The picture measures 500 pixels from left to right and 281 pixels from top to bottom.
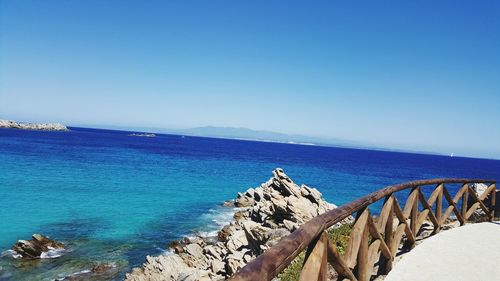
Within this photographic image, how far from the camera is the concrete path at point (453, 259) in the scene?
734 cm

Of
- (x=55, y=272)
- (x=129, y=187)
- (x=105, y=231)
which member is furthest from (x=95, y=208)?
(x=55, y=272)

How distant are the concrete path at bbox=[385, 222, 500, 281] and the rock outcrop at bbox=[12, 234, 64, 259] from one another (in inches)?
744

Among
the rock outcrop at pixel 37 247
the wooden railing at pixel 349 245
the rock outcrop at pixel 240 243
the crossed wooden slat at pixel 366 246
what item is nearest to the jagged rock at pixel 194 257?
the rock outcrop at pixel 240 243

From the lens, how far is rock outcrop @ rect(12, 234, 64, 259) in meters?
19.4

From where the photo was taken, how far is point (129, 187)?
45.7 metres

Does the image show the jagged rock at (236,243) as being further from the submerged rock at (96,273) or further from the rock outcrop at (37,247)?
the rock outcrop at (37,247)

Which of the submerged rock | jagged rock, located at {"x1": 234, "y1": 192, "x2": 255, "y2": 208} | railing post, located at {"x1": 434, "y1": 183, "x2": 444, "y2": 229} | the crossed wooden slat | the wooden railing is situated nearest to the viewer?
the wooden railing

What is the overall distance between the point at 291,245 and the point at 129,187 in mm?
45434

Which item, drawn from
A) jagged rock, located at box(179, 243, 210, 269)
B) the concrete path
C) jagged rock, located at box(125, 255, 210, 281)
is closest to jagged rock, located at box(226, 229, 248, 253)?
jagged rock, located at box(179, 243, 210, 269)

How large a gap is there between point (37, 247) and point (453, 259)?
20.2 m

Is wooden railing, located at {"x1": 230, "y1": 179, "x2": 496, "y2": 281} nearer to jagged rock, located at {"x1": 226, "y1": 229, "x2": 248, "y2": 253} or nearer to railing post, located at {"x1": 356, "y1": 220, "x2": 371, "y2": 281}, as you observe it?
railing post, located at {"x1": 356, "y1": 220, "x2": 371, "y2": 281}

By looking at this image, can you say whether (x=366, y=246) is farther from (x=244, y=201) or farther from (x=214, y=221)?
(x=244, y=201)

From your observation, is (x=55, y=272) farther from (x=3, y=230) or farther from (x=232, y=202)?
(x=232, y=202)

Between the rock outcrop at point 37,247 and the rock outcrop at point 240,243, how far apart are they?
639cm
